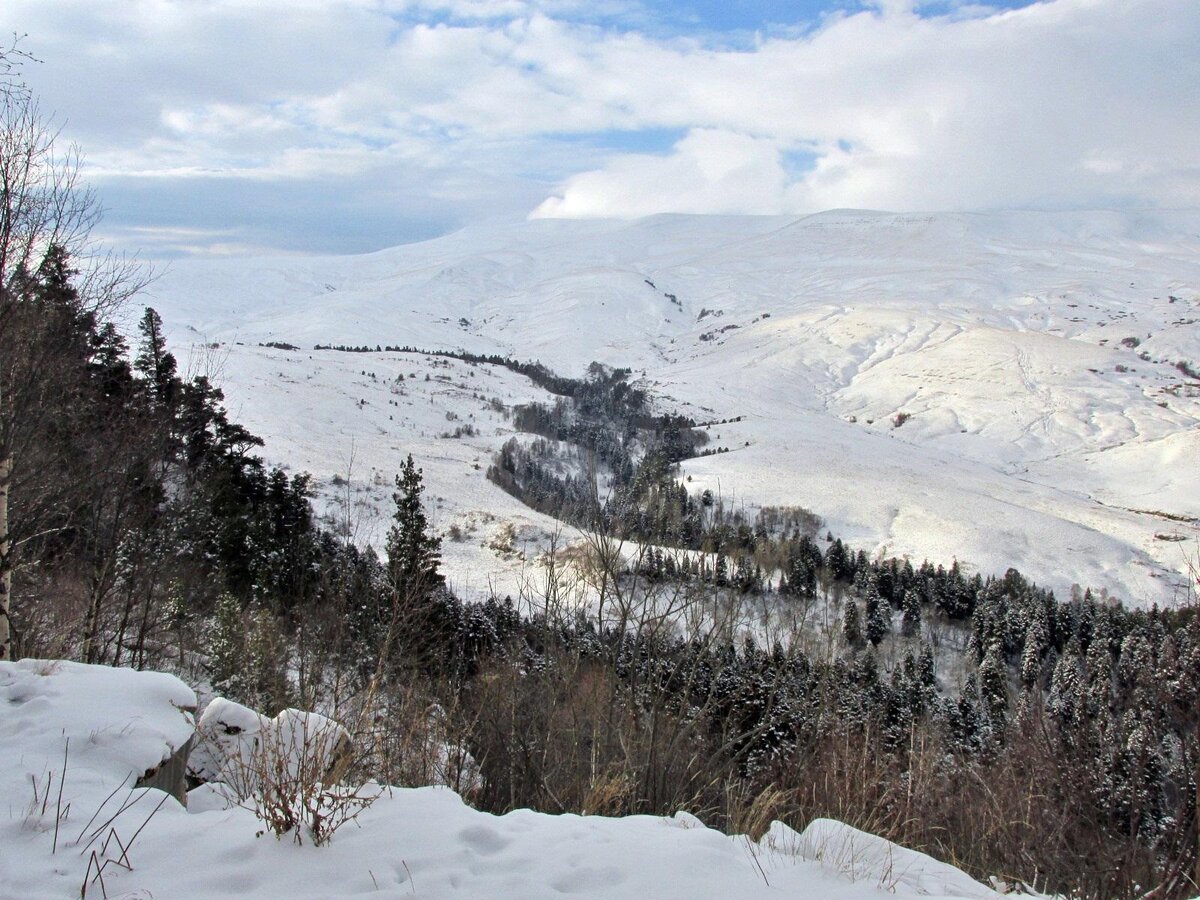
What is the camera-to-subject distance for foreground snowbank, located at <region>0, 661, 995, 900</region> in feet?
11.6

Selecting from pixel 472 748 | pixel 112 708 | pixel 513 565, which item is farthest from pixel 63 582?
pixel 513 565

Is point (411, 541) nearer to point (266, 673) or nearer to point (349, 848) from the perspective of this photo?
point (266, 673)

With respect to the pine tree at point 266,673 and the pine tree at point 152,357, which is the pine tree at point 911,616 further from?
the pine tree at point 152,357

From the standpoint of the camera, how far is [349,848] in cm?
391

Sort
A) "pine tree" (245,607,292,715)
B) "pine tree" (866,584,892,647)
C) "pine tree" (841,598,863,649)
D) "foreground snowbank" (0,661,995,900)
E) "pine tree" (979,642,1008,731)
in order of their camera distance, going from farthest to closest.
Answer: "pine tree" (866,584,892,647) < "pine tree" (841,598,863,649) < "pine tree" (979,642,1008,731) < "pine tree" (245,607,292,715) < "foreground snowbank" (0,661,995,900)

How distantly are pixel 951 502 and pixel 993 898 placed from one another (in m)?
99.3

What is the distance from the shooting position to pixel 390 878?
369 centimetres

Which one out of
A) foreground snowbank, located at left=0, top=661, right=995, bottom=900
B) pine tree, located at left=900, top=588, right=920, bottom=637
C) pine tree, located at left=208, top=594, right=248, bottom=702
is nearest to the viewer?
foreground snowbank, located at left=0, top=661, right=995, bottom=900

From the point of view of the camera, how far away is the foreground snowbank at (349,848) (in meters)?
3.54

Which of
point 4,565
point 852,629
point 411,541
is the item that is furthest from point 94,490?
point 852,629

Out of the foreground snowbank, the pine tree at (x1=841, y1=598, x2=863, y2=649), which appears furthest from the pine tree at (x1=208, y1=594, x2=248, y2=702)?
the pine tree at (x1=841, y1=598, x2=863, y2=649)

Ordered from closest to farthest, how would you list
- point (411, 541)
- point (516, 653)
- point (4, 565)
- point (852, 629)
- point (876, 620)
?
point (4, 565), point (516, 653), point (411, 541), point (852, 629), point (876, 620)

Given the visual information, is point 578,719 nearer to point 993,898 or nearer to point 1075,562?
point 993,898

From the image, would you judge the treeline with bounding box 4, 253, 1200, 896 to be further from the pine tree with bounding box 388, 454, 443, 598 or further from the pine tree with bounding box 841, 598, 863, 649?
the pine tree with bounding box 841, 598, 863, 649
